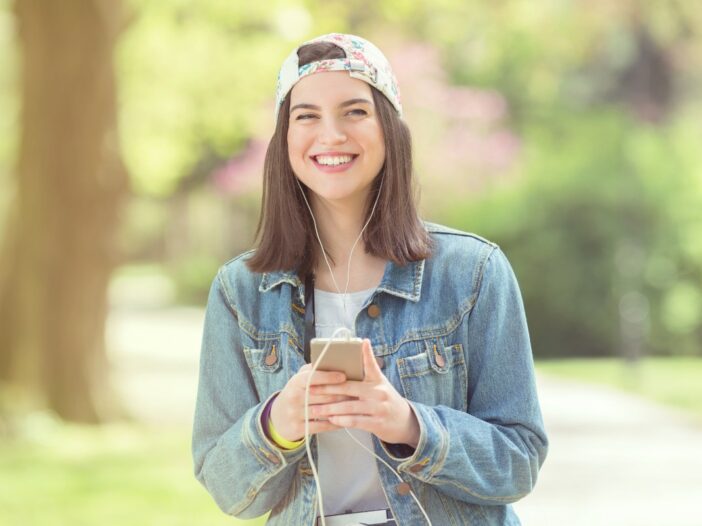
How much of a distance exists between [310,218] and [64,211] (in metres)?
8.07

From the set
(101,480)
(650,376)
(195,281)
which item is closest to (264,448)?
(101,480)

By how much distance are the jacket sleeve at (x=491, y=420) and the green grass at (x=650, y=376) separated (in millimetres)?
8567

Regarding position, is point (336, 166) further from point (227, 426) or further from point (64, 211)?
point (64, 211)

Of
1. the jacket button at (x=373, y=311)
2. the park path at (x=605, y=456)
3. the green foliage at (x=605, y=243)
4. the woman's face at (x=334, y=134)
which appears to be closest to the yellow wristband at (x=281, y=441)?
the jacket button at (x=373, y=311)

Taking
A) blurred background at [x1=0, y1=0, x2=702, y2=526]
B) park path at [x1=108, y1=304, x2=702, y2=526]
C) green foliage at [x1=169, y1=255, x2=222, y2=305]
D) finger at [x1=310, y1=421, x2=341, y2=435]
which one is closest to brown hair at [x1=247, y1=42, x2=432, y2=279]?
finger at [x1=310, y1=421, x2=341, y2=435]

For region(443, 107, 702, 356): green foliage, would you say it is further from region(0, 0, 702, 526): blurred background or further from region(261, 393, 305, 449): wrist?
region(261, 393, 305, 449): wrist

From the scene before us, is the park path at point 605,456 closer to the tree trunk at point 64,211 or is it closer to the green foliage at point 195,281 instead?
the tree trunk at point 64,211

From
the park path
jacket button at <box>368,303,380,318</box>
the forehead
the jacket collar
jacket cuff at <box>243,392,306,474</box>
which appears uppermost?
the forehead

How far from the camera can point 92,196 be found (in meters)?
10.3

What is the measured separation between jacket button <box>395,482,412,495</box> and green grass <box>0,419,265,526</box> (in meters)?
4.58

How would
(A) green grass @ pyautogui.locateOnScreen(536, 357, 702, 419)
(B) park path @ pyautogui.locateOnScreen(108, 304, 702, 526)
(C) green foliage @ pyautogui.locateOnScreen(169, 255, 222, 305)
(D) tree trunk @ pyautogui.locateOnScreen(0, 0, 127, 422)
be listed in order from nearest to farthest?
(B) park path @ pyautogui.locateOnScreen(108, 304, 702, 526), (D) tree trunk @ pyautogui.locateOnScreen(0, 0, 127, 422), (A) green grass @ pyautogui.locateOnScreen(536, 357, 702, 419), (C) green foliage @ pyautogui.locateOnScreen(169, 255, 222, 305)

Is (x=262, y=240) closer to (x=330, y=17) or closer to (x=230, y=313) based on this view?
(x=230, y=313)

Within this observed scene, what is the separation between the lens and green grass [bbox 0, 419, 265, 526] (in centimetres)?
732

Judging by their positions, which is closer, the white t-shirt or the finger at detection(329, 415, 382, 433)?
the finger at detection(329, 415, 382, 433)
